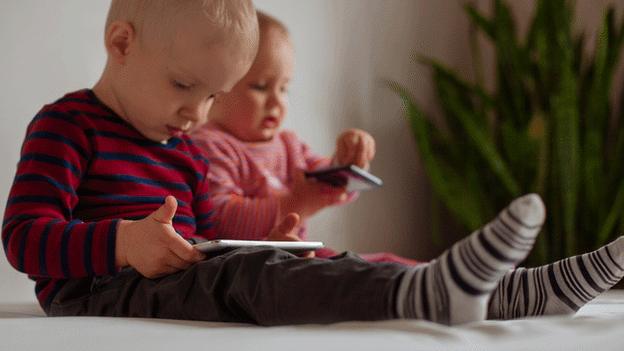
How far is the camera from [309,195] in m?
1.57

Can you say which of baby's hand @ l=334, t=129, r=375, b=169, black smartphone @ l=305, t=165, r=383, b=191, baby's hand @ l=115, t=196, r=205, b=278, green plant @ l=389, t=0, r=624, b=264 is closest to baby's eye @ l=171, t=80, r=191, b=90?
baby's hand @ l=115, t=196, r=205, b=278

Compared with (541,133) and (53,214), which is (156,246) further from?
(541,133)

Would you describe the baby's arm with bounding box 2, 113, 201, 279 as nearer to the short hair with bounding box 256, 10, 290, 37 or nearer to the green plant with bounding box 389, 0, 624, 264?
the short hair with bounding box 256, 10, 290, 37

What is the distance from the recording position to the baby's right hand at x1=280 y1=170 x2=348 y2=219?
1556mm

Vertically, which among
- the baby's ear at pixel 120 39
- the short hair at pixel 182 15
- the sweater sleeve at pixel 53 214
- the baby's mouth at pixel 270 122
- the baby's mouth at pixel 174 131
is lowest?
the sweater sleeve at pixel 53 214

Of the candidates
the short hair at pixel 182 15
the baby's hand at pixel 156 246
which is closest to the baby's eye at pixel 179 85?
the short hair at pixel 182 15

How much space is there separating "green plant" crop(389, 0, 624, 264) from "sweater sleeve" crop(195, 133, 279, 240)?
90cm

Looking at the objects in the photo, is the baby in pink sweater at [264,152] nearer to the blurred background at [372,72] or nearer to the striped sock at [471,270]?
the blurred background at [372,72]

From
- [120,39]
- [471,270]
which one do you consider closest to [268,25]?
[120,39]

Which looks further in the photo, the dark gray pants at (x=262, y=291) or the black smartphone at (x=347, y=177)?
the black smartphone at (x=347, y=177)

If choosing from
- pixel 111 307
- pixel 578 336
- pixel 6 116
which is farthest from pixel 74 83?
pixel 578 336

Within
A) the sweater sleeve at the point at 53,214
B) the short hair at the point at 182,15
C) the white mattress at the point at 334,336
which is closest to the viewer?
the white mattress at the point at 334,336

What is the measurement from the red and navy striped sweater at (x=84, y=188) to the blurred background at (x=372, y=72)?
56 centimetres

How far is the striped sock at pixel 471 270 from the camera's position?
1.99 ft
